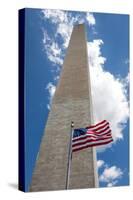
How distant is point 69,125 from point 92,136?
50 cm

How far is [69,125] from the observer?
1434cm

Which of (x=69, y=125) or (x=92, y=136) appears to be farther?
(x=92, y=136)

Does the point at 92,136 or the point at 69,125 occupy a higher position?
the point at 69,125

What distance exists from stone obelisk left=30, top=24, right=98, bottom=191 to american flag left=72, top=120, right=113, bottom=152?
0.10 metres

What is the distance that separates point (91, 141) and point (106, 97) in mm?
836

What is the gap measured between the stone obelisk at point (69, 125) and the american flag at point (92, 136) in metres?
0.10

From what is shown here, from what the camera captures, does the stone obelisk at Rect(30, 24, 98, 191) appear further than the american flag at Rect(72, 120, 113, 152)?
No

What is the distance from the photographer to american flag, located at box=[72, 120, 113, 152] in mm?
14414

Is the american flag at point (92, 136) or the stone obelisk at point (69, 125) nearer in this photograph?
the stone obelisk at point (69, 125)

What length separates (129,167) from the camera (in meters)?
15.0

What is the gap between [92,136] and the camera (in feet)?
47.8

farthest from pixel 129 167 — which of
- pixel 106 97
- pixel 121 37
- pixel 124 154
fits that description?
pixel 121 37

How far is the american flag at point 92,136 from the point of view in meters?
14.4

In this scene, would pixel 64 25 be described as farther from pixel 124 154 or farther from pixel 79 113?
pixel 124 154
